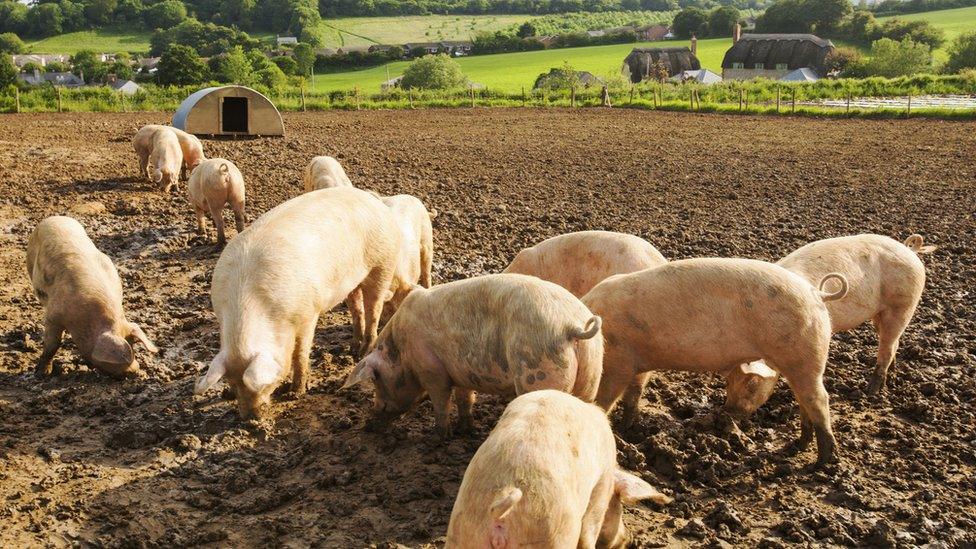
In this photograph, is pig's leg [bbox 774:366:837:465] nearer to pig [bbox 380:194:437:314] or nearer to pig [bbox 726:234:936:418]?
pig [bbox 726:234:936:418]

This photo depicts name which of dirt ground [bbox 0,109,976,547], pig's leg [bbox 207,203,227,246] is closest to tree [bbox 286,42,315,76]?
dirt ground [bbox 0,109,976,547]

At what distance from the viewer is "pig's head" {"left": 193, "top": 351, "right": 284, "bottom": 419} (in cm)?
529

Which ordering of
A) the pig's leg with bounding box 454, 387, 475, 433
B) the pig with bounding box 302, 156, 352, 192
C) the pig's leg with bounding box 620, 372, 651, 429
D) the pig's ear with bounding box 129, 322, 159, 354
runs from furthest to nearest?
1. the pig with bounding box 302, 156, 352, 192
2. the pig's ear with bounding box 129, 322, 159, 354
3. the pig's leg with bounding box 620, 372, 651, 429
4. the pig's leg with bounding box 454, 387, 475, 433

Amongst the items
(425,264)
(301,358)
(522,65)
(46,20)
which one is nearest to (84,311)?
(301,358)

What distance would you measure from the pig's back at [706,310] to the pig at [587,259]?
3.74 feet

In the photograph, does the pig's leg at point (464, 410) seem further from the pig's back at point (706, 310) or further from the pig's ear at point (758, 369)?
the pig's ear at point (758, 369)

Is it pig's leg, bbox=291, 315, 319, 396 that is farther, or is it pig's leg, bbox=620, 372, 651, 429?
pig's leg, bbox=291, 315, 319, 396

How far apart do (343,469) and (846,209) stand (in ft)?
31.7

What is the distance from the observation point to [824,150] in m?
19.2

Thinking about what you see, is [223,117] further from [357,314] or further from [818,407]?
[818,407]

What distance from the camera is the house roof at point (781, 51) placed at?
211ft

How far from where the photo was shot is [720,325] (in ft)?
17.7

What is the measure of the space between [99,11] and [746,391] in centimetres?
11014

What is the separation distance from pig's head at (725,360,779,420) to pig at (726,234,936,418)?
828mm
